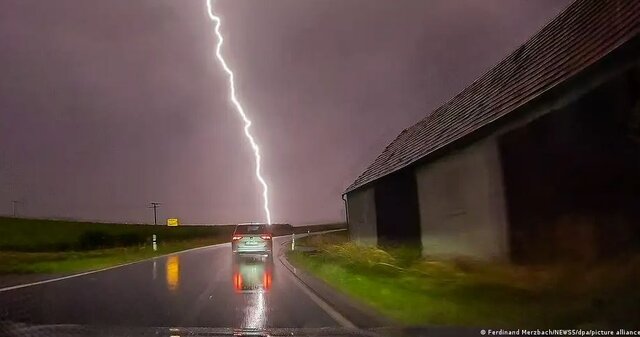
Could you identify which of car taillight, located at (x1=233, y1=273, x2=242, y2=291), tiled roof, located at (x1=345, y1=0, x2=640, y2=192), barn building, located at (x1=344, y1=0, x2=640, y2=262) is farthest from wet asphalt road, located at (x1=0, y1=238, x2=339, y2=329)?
tiled roof, located at (x1=345, y1=0, x2=640, y2=192)

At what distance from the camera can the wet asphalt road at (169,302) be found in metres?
9.89

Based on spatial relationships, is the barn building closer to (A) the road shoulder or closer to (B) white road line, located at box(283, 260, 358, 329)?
(A) the road shoulder

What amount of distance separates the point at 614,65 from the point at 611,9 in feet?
7.05

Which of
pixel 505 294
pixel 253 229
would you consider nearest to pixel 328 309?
pixel 505 294

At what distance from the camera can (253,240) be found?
90.0 ft

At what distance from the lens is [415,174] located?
2241 centimetres

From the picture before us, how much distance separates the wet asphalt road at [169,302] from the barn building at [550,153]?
16.4ft

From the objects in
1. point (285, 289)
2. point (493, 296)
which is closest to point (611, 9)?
point (493, 296)

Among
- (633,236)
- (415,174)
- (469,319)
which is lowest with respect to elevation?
(469,319)

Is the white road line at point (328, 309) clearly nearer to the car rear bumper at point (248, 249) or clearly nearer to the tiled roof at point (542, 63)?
the tiled roof at point (542, 63)

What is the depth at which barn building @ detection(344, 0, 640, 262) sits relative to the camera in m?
11.0

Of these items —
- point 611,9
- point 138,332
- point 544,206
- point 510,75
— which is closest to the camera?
point 138,332

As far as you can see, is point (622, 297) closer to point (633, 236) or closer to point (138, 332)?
point (633, 236)

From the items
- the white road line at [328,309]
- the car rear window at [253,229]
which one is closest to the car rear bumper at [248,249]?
the car rear window at [253,229]
